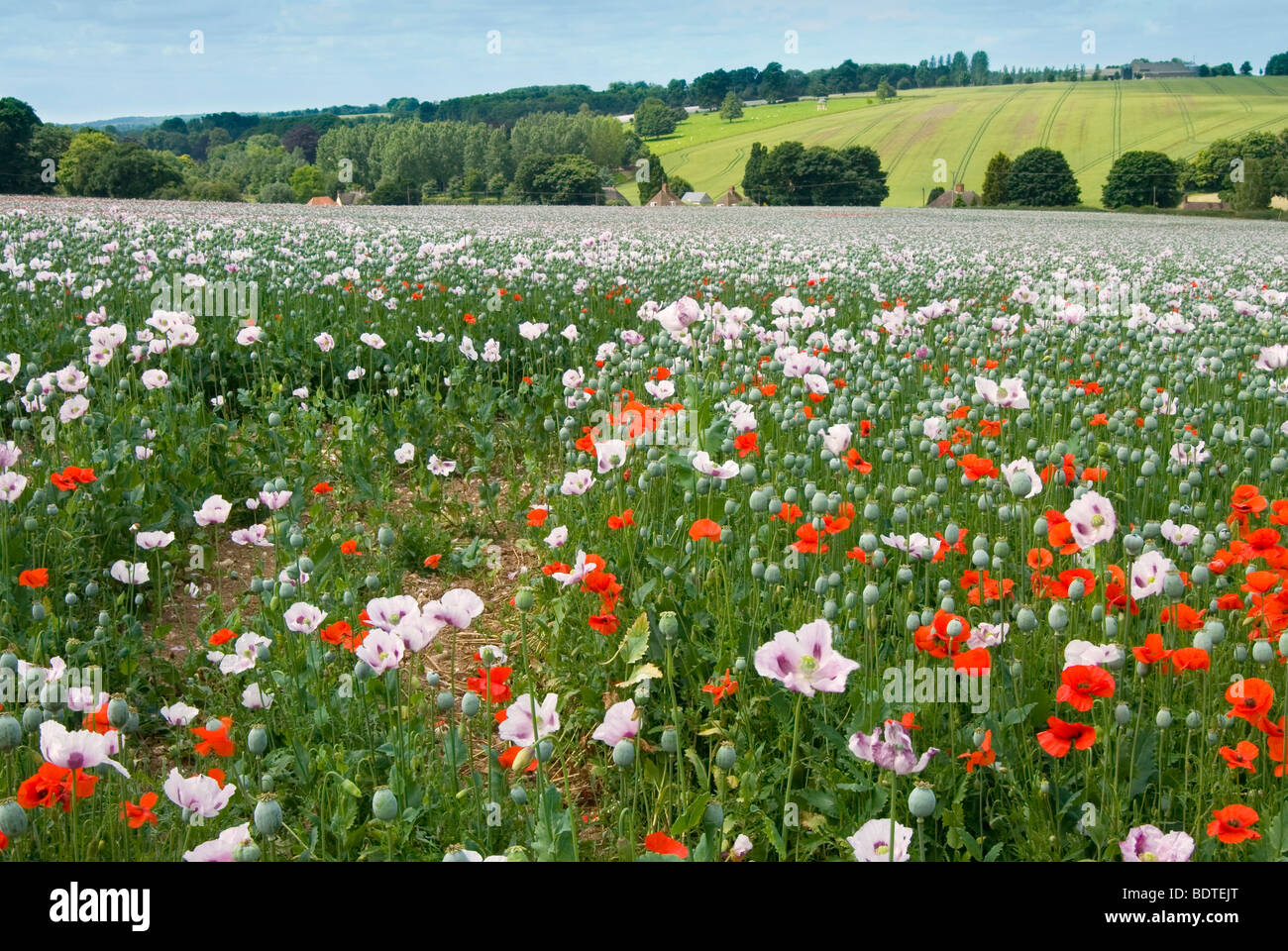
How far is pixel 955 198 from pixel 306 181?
3492 cm

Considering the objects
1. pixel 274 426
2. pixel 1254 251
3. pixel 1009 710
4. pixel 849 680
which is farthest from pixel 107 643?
pixel 1254 251

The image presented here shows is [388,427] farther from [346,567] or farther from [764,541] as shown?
[764,541]

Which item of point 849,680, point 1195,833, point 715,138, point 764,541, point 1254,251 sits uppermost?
point 715,138

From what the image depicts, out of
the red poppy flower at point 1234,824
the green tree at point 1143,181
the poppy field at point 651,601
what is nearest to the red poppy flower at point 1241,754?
the poppy field at point 651,601

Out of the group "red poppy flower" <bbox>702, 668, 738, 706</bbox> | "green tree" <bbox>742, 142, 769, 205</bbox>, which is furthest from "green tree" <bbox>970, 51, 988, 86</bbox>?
"red poppy flower" <bbox>702, 668, 738, 706</bbox>

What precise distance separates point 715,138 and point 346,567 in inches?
3721

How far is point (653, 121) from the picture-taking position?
337ft

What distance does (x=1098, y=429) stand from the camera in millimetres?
5344

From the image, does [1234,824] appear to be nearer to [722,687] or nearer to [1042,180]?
[722,687]

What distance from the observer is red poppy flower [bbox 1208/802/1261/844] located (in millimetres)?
2008

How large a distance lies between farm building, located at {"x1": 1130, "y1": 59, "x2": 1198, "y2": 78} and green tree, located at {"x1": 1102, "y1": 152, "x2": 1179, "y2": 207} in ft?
186

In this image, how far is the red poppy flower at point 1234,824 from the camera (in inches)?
79.0

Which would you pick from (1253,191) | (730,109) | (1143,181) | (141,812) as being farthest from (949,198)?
(141,812)

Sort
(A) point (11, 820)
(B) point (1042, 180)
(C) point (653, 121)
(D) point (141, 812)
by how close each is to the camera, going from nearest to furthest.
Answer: (A) point (11, 820) < (D) point (141, 812) < (B) point (1042, 180) < (C) point (653, 121)
